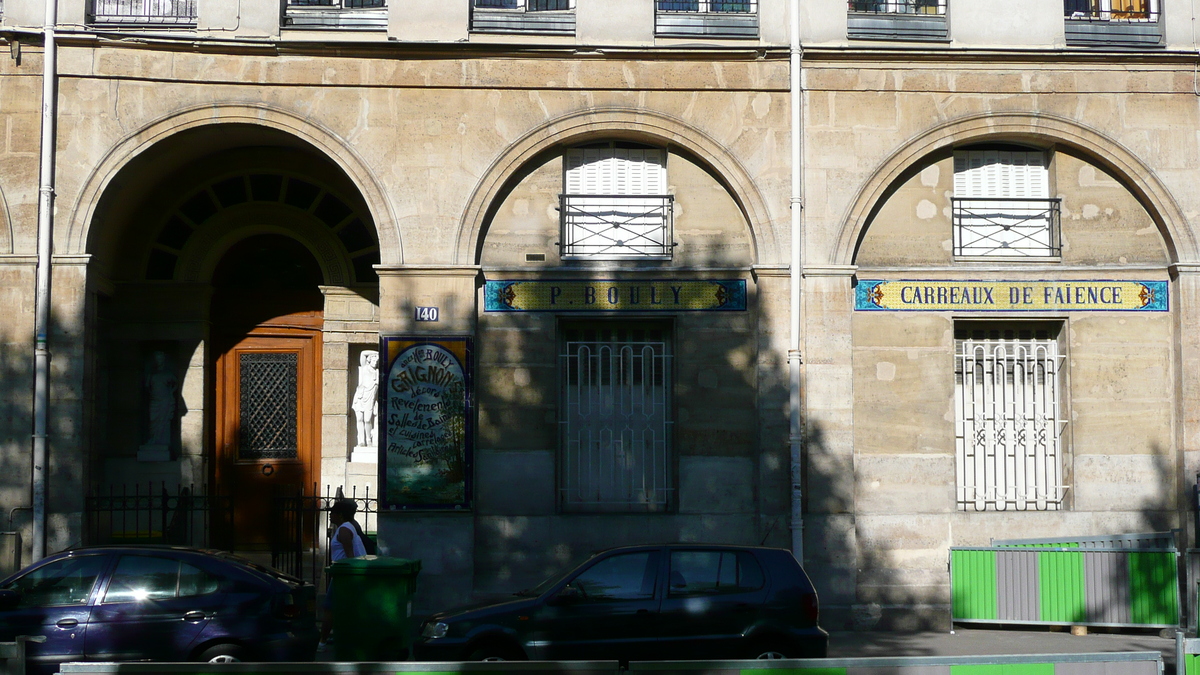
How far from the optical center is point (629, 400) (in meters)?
14.9

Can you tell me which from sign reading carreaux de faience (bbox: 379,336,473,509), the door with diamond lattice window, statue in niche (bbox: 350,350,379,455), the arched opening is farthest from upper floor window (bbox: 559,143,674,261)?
the door with diamond lattice window

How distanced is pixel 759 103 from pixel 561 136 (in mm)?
2476

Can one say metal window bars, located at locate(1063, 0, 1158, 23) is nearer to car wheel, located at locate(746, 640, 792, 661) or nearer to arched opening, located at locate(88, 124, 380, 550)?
car wheel, located at locate(746, 640, 792, 661)

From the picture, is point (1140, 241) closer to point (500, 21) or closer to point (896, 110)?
point (896, 110)

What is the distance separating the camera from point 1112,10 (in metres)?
15.3

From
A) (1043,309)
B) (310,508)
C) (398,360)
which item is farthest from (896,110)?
(310,508)

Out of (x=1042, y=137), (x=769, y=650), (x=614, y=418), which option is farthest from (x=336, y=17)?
(x=769, y=650)

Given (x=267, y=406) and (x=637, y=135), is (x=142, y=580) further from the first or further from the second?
(x=637, y=135)

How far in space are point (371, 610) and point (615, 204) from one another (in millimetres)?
6357

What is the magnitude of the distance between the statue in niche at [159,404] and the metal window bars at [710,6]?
822 cm

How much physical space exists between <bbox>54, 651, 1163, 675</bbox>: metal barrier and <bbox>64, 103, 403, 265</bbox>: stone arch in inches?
317

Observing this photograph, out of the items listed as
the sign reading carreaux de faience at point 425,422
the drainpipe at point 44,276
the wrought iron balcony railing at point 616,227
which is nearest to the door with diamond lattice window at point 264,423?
the sign reading carreaux de faience at point 425,422

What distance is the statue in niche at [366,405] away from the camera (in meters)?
16.4

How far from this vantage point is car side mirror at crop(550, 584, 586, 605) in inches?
409
